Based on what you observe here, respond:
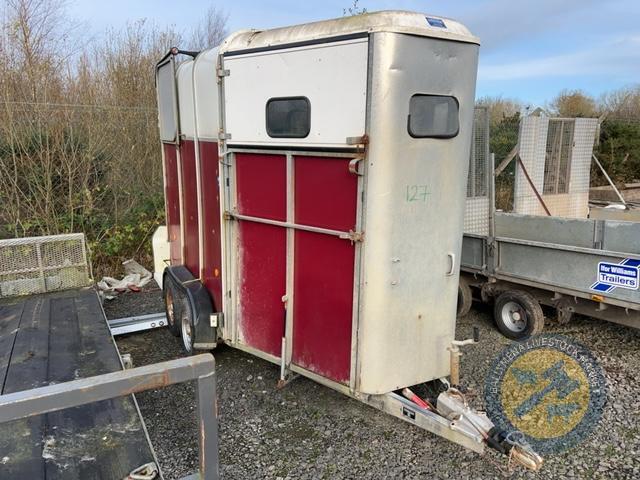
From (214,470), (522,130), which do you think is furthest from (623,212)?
(214,470)

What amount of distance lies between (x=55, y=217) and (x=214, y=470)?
705 cm

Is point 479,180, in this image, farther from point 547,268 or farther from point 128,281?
point 128,281

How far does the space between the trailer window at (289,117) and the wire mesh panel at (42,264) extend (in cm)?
339

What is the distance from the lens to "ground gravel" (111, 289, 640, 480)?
3492mm

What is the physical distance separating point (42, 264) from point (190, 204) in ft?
6.97

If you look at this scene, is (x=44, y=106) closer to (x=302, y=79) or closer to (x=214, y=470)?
(x=302, y=79)

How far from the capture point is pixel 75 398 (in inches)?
71.9

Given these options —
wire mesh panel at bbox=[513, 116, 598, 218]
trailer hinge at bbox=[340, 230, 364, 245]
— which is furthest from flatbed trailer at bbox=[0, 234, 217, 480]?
wire mesh panel at bbox=[513, 116, 598, 218]

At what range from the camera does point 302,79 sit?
3.58 m

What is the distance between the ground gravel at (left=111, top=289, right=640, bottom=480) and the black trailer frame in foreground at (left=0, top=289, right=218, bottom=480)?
628mm

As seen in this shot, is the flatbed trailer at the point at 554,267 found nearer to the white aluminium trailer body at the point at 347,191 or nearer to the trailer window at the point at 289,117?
the white aluminium trailer body at the point at 347,191

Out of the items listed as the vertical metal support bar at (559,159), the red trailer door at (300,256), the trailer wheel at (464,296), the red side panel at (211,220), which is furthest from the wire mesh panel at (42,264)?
the vertical metal support bar at (559,159)

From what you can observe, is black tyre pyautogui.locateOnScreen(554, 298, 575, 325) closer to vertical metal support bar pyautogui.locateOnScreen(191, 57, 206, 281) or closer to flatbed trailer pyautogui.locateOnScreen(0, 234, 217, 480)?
vertical metal support bar pyautogui.locateOnScreen(191, 57, 206, 281)

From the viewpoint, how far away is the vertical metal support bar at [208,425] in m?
2.17
